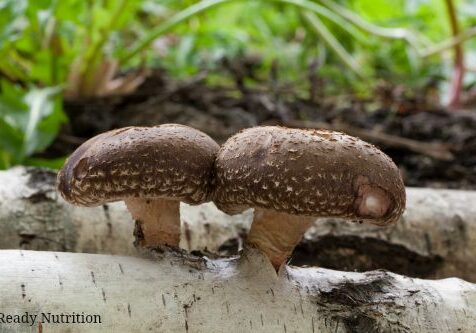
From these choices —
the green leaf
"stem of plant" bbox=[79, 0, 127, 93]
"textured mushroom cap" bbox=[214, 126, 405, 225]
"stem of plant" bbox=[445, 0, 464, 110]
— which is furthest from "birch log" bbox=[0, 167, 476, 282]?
"stem of plant" bbox=[445, 0, 464, 110]

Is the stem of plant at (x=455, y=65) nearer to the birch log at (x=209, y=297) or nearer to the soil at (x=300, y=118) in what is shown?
the soil at (x=300, y=118)

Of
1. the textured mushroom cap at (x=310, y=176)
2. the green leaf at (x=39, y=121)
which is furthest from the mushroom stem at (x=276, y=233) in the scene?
the green leaf at (x=39, y=121)

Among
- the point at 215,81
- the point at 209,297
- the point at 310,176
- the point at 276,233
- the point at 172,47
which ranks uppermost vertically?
the point at 172,47

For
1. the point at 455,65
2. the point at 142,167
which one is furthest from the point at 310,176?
the point at 455,65

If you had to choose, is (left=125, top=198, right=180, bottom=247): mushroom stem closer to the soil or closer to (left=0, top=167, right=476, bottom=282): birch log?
(left=0, top=167, right=476, bottom=282): birch log

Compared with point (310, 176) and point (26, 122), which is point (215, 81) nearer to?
point (26, 122)

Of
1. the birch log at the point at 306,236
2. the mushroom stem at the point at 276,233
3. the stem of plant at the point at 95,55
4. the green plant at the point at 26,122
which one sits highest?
the stem of plant at the point at 95,55

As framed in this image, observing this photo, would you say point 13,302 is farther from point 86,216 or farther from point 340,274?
point 340,274
